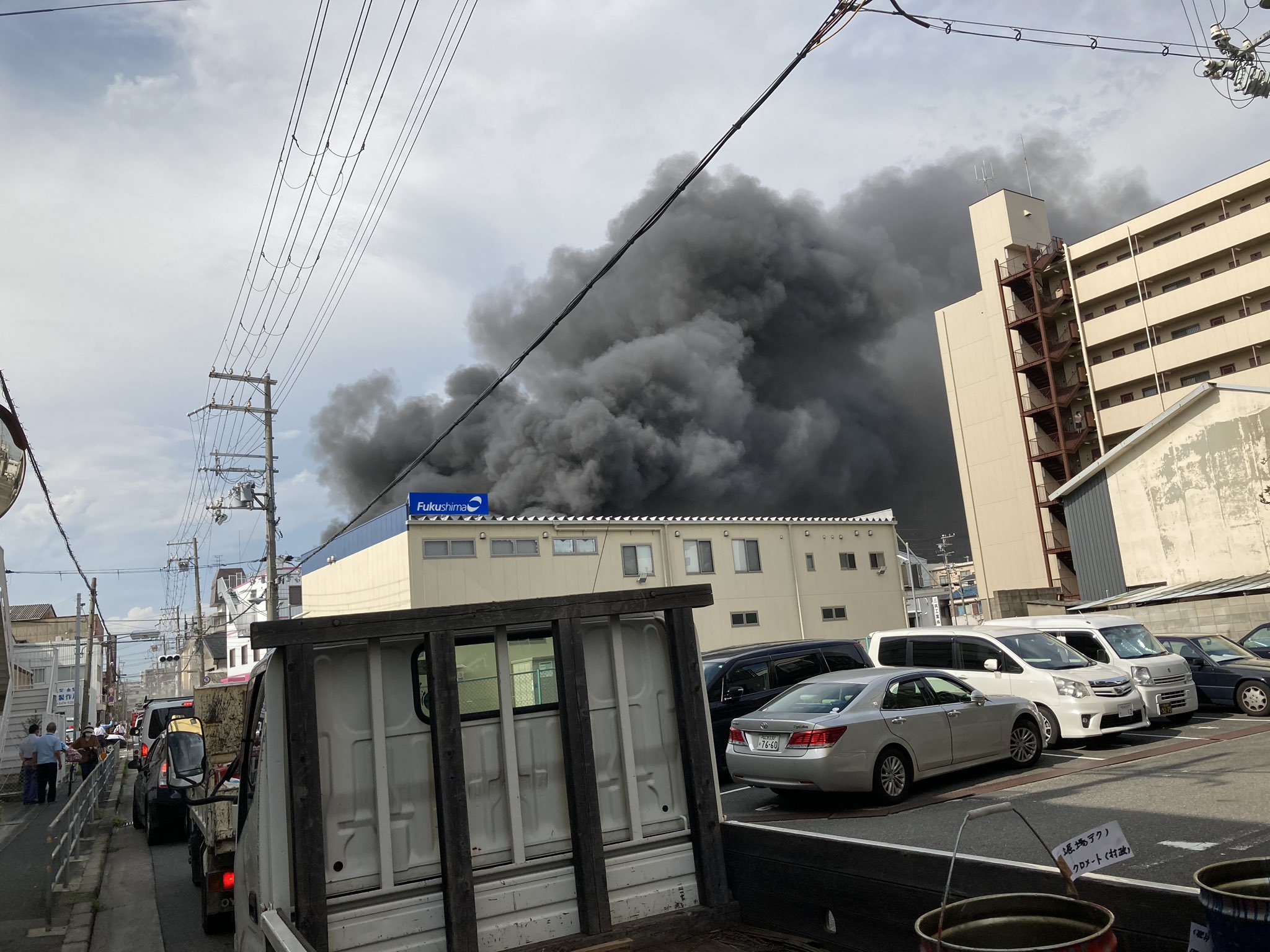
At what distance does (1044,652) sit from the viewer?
1198 centimetres

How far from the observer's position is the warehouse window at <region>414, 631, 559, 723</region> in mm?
3709

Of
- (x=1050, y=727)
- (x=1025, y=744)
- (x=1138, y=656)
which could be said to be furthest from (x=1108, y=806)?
(x=1138, y=656)

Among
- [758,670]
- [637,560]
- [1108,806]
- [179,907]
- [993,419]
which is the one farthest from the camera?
[993,419]

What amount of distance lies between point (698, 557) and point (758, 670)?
1648 centimetres

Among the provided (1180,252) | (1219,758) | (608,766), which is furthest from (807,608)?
(608,766)

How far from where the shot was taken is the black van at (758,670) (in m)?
11.5

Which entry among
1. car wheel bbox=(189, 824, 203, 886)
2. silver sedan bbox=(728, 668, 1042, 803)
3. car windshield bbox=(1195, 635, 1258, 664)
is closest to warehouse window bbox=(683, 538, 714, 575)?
Result: car windshield bbox=(1195, 635, 1258, 664)

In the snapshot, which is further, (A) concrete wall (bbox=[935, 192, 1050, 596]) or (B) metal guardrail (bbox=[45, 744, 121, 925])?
(A) concrete wall (bbox=[935, 192, 1050, 596])

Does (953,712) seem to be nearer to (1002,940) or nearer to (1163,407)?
(1002,940)

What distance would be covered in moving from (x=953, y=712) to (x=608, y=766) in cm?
682

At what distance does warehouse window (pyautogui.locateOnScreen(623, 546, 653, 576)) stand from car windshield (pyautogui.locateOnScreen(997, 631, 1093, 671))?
16.0 metres

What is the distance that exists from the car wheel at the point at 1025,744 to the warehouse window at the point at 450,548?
17024 millimetres

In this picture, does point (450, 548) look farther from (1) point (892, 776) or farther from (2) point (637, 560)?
(1) point (892, 776)

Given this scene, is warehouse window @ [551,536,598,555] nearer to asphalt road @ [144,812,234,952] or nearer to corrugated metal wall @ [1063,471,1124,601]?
asphalt road @ [144,812,234,952]
